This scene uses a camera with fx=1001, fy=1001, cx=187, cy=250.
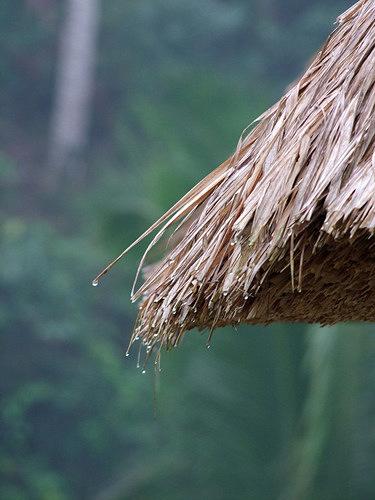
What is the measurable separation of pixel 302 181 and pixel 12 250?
353 inches

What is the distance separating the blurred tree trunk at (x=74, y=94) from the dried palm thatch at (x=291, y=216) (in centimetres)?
1141

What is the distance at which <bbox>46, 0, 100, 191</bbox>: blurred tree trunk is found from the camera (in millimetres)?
13219

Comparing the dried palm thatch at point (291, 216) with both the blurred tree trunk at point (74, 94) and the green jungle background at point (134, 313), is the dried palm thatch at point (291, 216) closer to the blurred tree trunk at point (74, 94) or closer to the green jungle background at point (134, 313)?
the green jungle background at point (134, 313)

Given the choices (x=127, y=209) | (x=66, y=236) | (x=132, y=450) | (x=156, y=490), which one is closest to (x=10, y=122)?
(x=66, y=236)

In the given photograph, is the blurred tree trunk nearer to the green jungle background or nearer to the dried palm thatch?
the green jungle background

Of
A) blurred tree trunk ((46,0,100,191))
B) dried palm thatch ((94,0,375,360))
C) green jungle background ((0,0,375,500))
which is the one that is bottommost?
dried palm thatch ((94,0,375,360))

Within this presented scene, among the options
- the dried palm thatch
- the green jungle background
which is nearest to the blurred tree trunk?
the green jungle background

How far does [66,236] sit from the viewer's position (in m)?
12.3

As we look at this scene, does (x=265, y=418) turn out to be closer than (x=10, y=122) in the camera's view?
Yes

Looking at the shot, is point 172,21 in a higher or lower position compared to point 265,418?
higher

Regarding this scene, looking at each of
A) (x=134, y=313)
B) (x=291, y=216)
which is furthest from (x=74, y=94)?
(x=291, y=216)

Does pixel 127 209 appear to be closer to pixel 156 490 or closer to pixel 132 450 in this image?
pixel 156 490

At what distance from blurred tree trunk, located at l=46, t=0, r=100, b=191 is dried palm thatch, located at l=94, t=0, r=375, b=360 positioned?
37.4 ft

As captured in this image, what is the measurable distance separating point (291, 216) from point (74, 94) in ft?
40.5
